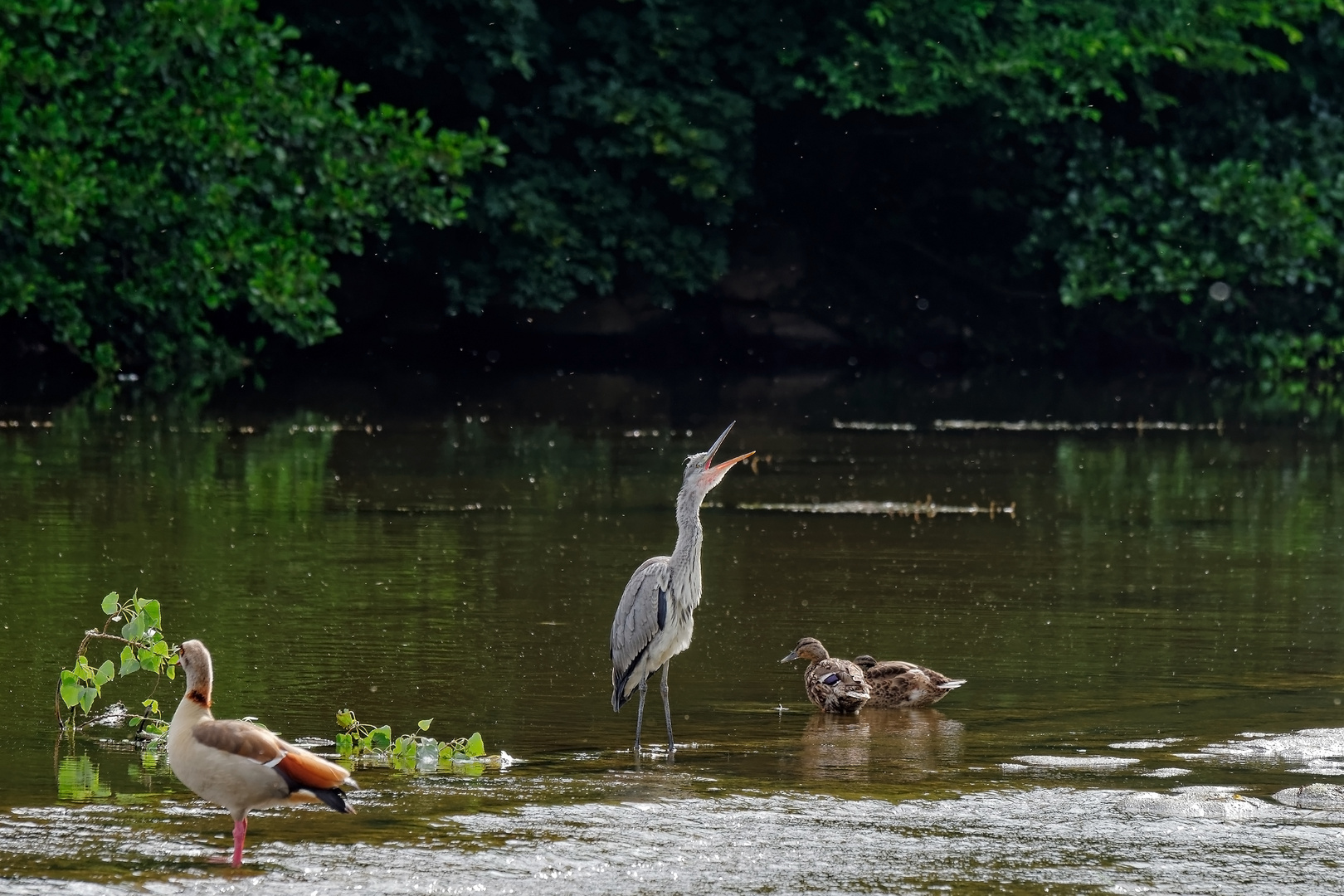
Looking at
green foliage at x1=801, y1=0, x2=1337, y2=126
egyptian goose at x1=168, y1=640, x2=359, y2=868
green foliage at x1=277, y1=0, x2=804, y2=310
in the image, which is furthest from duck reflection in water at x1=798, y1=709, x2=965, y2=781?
green foliage at x1=801, y1=0, x2=1337, y2=126

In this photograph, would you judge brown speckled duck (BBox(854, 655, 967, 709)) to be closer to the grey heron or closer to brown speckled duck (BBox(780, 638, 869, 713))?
brown speckled duck (BBox(780, 638, 869, 713))

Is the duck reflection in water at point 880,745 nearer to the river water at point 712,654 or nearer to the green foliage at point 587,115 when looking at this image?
the river water at point 712,654

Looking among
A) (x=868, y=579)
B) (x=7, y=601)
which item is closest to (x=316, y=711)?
(x=7, y=601)

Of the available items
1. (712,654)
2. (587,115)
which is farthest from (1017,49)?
(712,654)

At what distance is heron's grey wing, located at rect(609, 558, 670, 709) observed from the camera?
8797mm

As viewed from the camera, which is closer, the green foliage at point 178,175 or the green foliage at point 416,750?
the green foliage at point 416,750

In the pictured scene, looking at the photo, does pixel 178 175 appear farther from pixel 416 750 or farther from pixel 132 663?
pixel 416 750

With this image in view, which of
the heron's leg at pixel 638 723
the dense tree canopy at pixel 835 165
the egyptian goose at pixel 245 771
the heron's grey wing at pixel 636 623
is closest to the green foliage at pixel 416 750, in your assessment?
the heron's leg at pixel 638 723

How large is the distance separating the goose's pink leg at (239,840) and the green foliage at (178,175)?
20879 mm

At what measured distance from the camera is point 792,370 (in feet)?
116

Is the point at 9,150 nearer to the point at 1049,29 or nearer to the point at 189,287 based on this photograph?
the point at 189,287

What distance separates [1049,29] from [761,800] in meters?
29.0

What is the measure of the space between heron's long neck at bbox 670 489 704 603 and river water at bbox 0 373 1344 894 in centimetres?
67

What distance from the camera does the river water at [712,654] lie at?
22.2 ft
